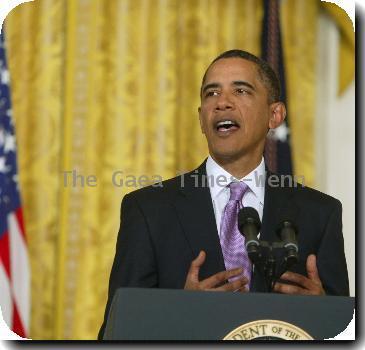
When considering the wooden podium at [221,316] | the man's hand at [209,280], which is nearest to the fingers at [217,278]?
the man's hand at [209,280]

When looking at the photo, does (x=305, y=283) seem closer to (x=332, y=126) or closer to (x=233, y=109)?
(x=233, y=109)

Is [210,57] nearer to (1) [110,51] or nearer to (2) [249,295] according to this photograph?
(1) [110,51]

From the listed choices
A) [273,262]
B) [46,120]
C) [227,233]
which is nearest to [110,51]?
[46,120]

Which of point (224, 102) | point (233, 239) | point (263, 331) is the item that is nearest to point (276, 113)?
point (224, 102)

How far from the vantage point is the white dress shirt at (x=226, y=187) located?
274 centimetres

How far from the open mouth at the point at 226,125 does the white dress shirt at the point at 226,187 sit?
0.39 feet

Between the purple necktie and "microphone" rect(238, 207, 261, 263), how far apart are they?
0.38 metres

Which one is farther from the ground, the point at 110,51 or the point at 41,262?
the point at 110,51

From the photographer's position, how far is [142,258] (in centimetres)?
254

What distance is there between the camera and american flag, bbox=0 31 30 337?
3734 mm

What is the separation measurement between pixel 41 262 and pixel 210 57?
1.24 meters

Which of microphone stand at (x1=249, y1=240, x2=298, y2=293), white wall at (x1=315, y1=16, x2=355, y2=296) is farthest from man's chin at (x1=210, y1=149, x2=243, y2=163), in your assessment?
white wall at (x1=315, y1=16, x2=355, y2=296)

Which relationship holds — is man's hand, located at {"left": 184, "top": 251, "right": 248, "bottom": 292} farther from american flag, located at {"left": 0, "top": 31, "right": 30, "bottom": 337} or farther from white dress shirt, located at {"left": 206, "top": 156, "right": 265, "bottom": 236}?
american flag, located at {"left": 0, "top": 31, "right": 30, "bottom": 337}

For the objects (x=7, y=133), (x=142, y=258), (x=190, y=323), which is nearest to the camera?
(x=190, y=323)
